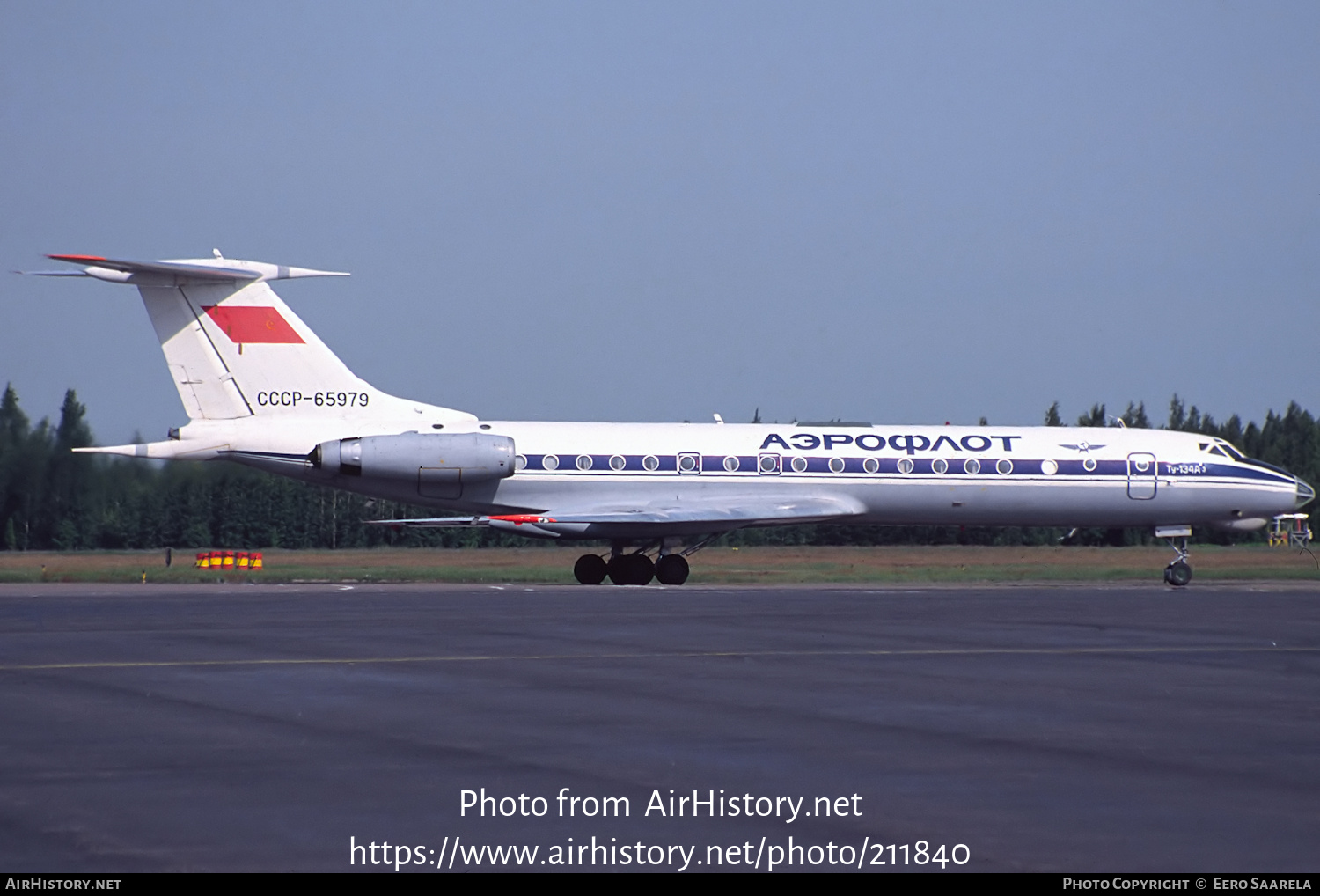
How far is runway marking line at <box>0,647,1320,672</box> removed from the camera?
13562 millimetres

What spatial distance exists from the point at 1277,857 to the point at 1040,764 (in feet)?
7.34

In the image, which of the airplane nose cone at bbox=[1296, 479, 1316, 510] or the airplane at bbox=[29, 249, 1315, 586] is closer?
the airplane at bbox=[29, 249, 1315, 586]

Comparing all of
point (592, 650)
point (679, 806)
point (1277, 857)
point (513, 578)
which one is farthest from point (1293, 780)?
point (513, 578)

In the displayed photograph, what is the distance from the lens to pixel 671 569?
3103cm

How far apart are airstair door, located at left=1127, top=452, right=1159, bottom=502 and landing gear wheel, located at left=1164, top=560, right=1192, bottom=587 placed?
2.26 meters

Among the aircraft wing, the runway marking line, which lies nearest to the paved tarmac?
the runway marking line

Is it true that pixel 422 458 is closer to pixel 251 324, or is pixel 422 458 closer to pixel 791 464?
pixel 251 324

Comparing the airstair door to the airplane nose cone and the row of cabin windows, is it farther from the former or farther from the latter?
the airplane nose cone

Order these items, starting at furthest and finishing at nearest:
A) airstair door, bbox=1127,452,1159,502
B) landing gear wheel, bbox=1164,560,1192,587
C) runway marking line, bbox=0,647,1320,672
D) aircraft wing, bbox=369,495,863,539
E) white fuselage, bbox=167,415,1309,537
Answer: airstair door, bbox=1127,452,1159,502 < landing gear wheel, bbox=1164,560,1192,587 < white fuselage, bbox=167,415,1309,537 < aircraft wing, bbox=369,495,863,539 < runway marking line, bbox=0,647,1320,672

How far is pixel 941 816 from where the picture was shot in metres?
7.00

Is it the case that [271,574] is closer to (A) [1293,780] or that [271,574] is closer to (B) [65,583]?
(B) [65,583]

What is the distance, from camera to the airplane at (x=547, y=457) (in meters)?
29.9

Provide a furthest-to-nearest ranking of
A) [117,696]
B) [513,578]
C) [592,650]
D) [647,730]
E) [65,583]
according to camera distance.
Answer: [513,578] → [65,583] → [592,650] → [117,696] → [647,730]
